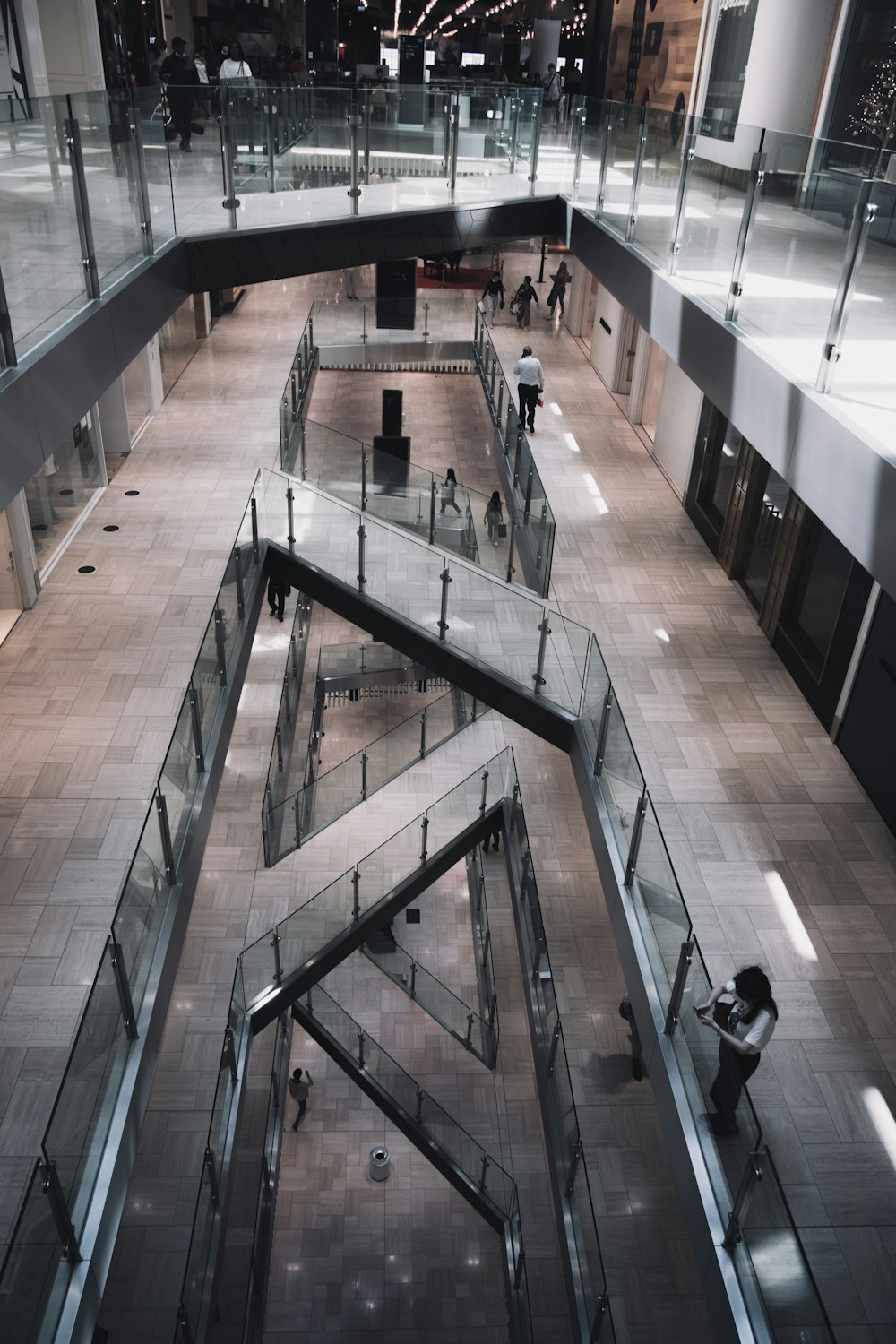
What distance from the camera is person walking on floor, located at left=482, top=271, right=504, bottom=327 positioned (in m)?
19.3

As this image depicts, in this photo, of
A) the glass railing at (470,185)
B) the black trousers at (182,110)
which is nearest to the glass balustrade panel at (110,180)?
the glass railing at (470,185)

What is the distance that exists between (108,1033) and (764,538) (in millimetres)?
7832

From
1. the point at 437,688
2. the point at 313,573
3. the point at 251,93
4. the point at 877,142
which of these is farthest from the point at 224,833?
the point at 877,142

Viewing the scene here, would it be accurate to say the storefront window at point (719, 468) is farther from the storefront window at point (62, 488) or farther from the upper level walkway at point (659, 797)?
the storefront window at point (62, 488)

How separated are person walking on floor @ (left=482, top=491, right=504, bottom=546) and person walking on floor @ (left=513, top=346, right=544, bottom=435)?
129 inches

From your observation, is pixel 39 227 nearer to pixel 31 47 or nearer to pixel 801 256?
pixel 801 256

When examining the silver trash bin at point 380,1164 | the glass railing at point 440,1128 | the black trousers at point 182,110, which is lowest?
the silver trash bin at point 380,1164

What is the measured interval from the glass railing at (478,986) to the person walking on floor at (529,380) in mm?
6055

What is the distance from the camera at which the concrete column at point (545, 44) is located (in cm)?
2938

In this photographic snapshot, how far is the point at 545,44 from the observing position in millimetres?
29781

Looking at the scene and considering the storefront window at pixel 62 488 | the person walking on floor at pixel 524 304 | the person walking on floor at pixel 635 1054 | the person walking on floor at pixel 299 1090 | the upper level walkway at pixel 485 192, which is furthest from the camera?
the person walking on floor at pixel 524 304

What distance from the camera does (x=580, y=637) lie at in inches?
289

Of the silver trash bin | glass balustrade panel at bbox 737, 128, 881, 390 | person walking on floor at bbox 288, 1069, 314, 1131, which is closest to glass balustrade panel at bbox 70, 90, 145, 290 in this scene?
glass balustrade panel at bbox 737, 128, 881, 390

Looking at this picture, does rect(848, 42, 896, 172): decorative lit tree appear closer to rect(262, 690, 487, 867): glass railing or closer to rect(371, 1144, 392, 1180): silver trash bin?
rect(262, 690, 487, 867): glass railing
